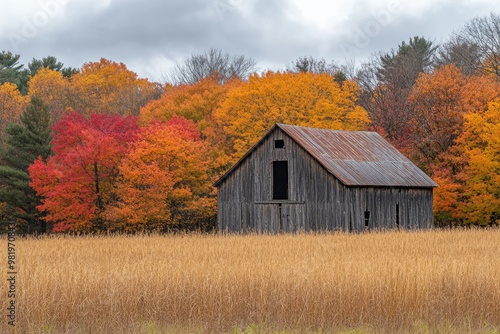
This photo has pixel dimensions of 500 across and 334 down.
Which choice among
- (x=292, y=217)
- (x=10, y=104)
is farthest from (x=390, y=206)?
(x=10, y=104)

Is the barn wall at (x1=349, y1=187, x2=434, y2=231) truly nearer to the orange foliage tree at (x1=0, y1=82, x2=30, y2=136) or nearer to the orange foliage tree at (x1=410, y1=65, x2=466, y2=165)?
the orange foliage tree at (x1=410, y1=65, x2=466, y2=165)

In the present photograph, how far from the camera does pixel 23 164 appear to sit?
5156cm

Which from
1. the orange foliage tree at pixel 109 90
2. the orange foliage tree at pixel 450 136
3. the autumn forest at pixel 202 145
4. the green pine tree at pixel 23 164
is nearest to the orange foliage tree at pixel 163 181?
the autumn forest at pixel 202 145

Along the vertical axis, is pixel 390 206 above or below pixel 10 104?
below

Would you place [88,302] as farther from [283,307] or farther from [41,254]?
[41,254]

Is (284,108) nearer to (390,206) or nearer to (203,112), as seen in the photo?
(203,112)

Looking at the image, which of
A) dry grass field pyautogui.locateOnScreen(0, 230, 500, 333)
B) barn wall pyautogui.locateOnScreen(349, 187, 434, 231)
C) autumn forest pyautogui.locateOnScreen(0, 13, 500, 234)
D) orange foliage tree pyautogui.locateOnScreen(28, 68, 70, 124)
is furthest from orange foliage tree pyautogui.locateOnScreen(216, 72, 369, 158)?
dry grass field pyautogui.locateOnScreen(0, 230, 500, 333)

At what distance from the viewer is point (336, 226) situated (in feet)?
128

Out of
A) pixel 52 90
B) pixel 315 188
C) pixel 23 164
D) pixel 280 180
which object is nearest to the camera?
pixel 315 188

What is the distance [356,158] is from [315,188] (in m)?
3.74

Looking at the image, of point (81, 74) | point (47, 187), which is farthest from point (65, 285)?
point (81, 74)

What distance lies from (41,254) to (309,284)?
31.6ft

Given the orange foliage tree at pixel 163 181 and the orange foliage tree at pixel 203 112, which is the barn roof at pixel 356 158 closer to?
the orange foliage tree at pixel 163 181

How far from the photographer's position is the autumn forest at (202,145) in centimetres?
4438
